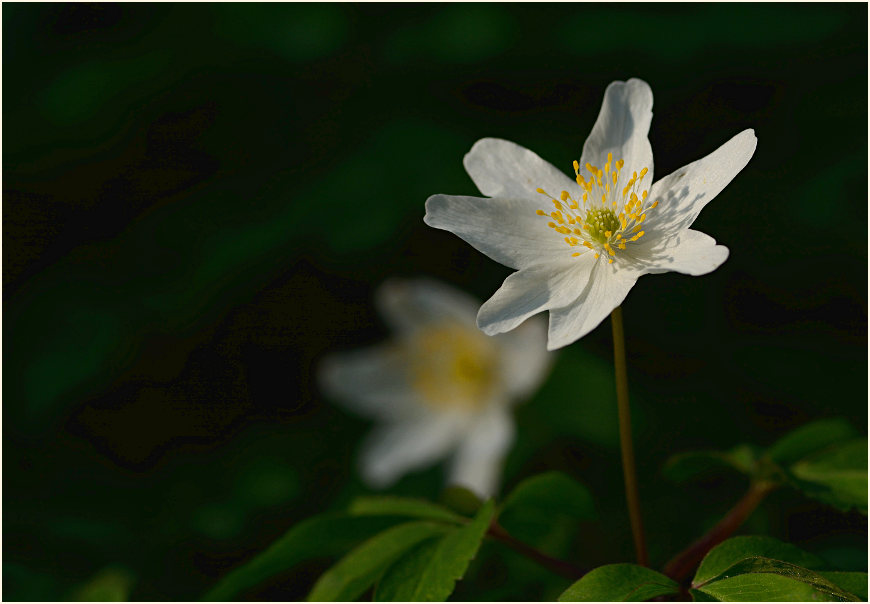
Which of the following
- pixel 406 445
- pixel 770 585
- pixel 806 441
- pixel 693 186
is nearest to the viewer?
pixel 770 585

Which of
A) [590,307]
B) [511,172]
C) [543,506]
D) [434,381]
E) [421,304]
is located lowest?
[434,381]

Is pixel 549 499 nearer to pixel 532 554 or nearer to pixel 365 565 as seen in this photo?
pixel 532 554

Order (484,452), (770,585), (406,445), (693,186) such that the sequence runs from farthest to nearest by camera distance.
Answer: (406,445), (484,452), (693,186), (770,585)

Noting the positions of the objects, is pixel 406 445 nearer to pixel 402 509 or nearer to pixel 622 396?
pixel 402 509

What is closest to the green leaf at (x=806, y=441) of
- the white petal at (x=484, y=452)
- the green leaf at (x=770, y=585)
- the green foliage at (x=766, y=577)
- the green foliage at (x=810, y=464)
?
the green foliage at (x=810, y=464)

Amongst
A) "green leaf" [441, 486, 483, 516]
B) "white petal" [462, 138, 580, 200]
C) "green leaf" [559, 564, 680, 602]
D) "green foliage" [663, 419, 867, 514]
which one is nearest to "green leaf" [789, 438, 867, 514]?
"green foliage" [663, 419, 867, 514]

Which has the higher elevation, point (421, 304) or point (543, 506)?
point (421, 304)

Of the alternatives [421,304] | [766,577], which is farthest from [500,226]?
[421,304]

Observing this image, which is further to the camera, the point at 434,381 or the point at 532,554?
the point at 434,381

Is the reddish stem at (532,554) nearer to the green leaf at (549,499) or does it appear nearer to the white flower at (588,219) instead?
the green leaf at (549,499)
